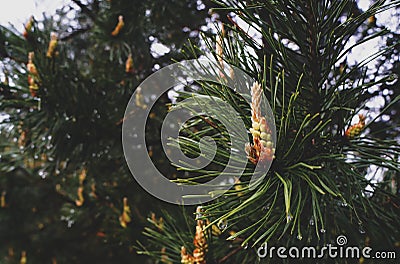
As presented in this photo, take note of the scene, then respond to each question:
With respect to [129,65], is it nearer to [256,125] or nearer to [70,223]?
[70,223]

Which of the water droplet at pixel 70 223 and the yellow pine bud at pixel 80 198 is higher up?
the yellow pine bud at pixel 80 198

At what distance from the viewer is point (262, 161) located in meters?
0.29

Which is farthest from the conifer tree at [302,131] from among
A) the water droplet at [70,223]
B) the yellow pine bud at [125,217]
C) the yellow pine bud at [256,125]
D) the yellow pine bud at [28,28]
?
the water droplet at [70,223]

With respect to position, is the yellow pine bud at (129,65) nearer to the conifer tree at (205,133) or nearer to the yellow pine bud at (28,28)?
the conifer tree at (205,133)

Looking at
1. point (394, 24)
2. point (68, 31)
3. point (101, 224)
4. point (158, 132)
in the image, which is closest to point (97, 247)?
point (101, 224)

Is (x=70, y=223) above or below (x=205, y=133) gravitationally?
below

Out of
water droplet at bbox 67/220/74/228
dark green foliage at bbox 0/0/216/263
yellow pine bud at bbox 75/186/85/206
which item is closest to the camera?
dark green foliage at bbox 0/0/216/263

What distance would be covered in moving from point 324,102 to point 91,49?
0.74 m

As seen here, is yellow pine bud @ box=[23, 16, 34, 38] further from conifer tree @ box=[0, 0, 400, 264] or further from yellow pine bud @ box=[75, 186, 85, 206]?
yellow pine bud @ box=[75, 186, 85, 206]

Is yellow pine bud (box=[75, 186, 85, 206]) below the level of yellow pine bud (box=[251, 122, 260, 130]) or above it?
below

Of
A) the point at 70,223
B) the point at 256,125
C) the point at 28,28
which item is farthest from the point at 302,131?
the point at 70,223

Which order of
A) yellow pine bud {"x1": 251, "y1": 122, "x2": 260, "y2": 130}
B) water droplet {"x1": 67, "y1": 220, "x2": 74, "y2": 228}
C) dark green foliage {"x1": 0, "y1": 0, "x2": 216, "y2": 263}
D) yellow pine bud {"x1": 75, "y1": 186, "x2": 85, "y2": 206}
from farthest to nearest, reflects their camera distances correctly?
water droplet {"x1": 67, "y1": 220, "x2": 74, "y2": 228}
yellow pine bud {"x1": 75, "y1": 186, "x2": 85, "y2": 206}
dark green foliage {"x1": 0, "y1": 0, "x2": 216, "y2": 263}
yellow pine bud {"x1": 251, "y1": 122, "x2": 260, "y2": 130}

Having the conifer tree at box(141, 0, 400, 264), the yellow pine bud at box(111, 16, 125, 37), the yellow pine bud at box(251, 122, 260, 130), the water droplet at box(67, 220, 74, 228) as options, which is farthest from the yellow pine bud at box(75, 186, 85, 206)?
the yellow pine bud at box(251, 122, 260, 130)

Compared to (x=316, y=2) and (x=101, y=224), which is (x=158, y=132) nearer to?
(x=101, y=224)
